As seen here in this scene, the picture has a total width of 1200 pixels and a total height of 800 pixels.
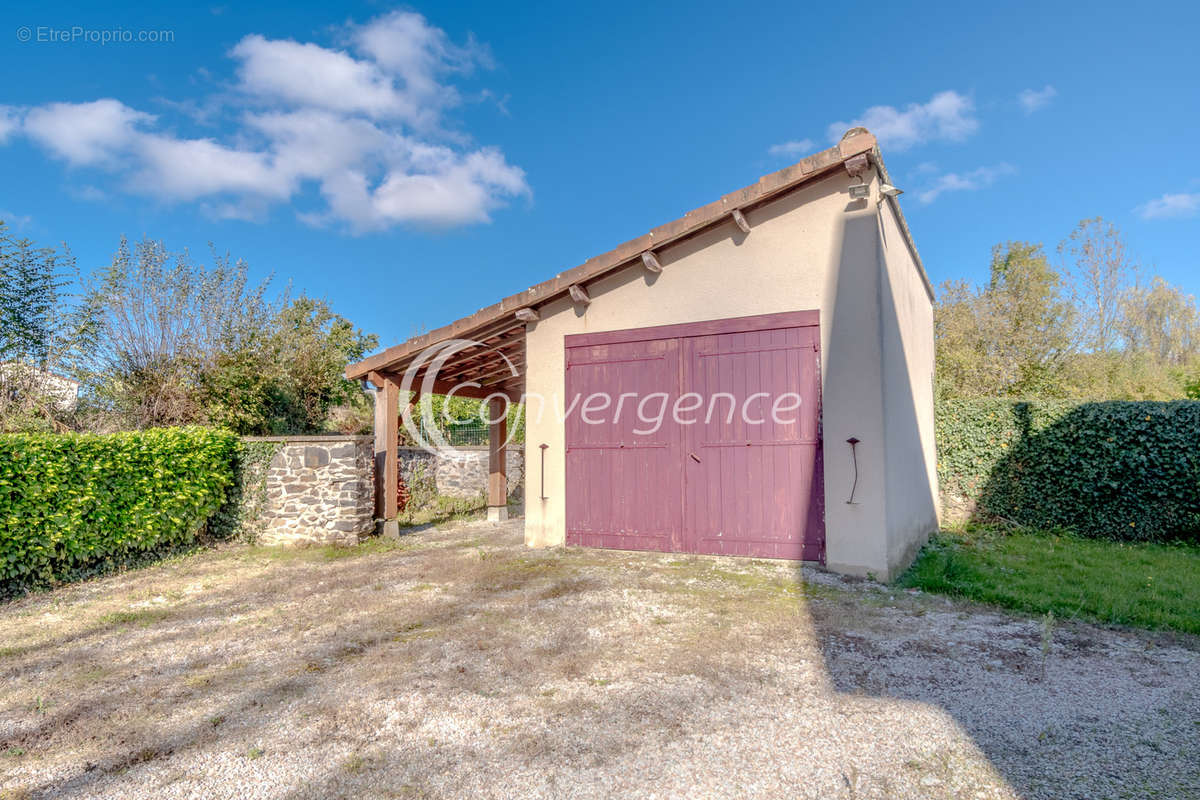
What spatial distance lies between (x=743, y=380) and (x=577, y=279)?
2169mm

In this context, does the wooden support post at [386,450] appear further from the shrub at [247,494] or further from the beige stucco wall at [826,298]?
the beige stucco wall at [826,298]

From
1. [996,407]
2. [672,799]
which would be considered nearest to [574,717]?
[672,799]

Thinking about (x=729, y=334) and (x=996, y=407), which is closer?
(x=729, y=334)

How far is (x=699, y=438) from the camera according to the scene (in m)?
6.15

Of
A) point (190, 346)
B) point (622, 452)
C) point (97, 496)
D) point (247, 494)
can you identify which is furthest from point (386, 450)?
point (190, 346)

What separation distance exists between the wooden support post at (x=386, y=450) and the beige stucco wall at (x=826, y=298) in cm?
273

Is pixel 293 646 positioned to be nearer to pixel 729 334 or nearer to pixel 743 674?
pixel 743 674

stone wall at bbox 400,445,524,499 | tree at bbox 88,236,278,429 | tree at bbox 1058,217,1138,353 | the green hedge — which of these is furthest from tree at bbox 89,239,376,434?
tree at bbox 1058,217,1138,353

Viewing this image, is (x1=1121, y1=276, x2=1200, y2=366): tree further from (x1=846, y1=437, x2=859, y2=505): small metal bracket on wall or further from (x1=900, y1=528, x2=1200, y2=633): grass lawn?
(x1=846, y1=437, x2=859, y2=505): small metal bracket on wall

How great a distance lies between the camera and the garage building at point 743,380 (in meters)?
5.43

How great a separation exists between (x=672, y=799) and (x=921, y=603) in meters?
3.44

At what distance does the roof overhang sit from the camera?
17.6 ft

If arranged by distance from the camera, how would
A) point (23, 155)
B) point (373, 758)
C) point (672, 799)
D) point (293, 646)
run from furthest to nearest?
point (23, 155) → point (293, 646) → point (373, 758) → point (672, 799)

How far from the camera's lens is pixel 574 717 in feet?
9.16
